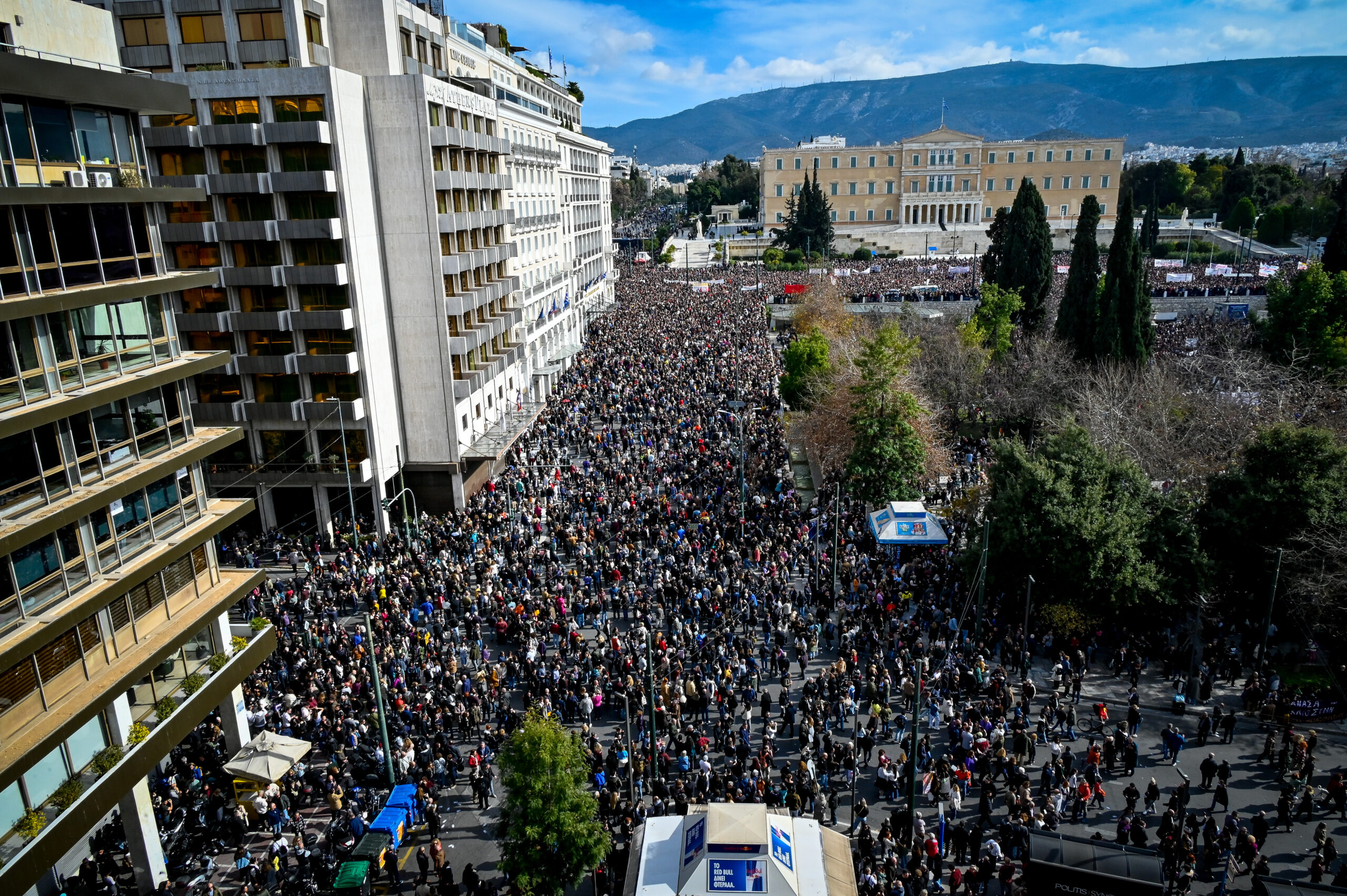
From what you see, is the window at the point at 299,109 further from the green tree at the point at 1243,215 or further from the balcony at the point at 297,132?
the green tree at the point at 1243,215

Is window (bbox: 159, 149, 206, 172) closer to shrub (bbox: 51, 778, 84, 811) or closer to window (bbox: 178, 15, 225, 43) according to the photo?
window (bbox: 178, 15, 225, 43)

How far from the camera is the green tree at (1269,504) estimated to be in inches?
792

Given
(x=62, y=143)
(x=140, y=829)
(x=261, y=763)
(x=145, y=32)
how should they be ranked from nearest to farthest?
(x=62, y=143)
(x=140, y=829)
(x=261, y=763)
(x=145, y=32)

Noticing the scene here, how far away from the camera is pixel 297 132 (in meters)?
25.9

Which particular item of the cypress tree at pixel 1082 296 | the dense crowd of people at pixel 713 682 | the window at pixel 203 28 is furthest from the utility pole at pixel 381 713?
the cypress tree at pixel 1082 296

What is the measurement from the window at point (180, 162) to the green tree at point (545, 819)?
2356 cm

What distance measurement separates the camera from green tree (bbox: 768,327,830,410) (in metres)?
39.7

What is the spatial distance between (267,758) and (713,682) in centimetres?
962

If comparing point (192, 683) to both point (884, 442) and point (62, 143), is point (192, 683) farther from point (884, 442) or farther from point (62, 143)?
point (884, 442)

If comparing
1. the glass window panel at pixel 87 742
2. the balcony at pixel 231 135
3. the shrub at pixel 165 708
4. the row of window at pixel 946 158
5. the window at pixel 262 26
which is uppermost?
the row of window at pixel 946 158

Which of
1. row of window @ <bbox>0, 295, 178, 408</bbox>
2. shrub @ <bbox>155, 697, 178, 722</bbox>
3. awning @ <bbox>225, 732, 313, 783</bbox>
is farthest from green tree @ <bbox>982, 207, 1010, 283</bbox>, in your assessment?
shrub @ <bbox>155, 697, 178, 722</bbox>

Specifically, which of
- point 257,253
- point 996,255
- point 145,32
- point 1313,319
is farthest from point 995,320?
point 145,32

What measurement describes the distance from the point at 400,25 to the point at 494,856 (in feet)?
90.8

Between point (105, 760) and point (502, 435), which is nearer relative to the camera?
point (105, 760)
